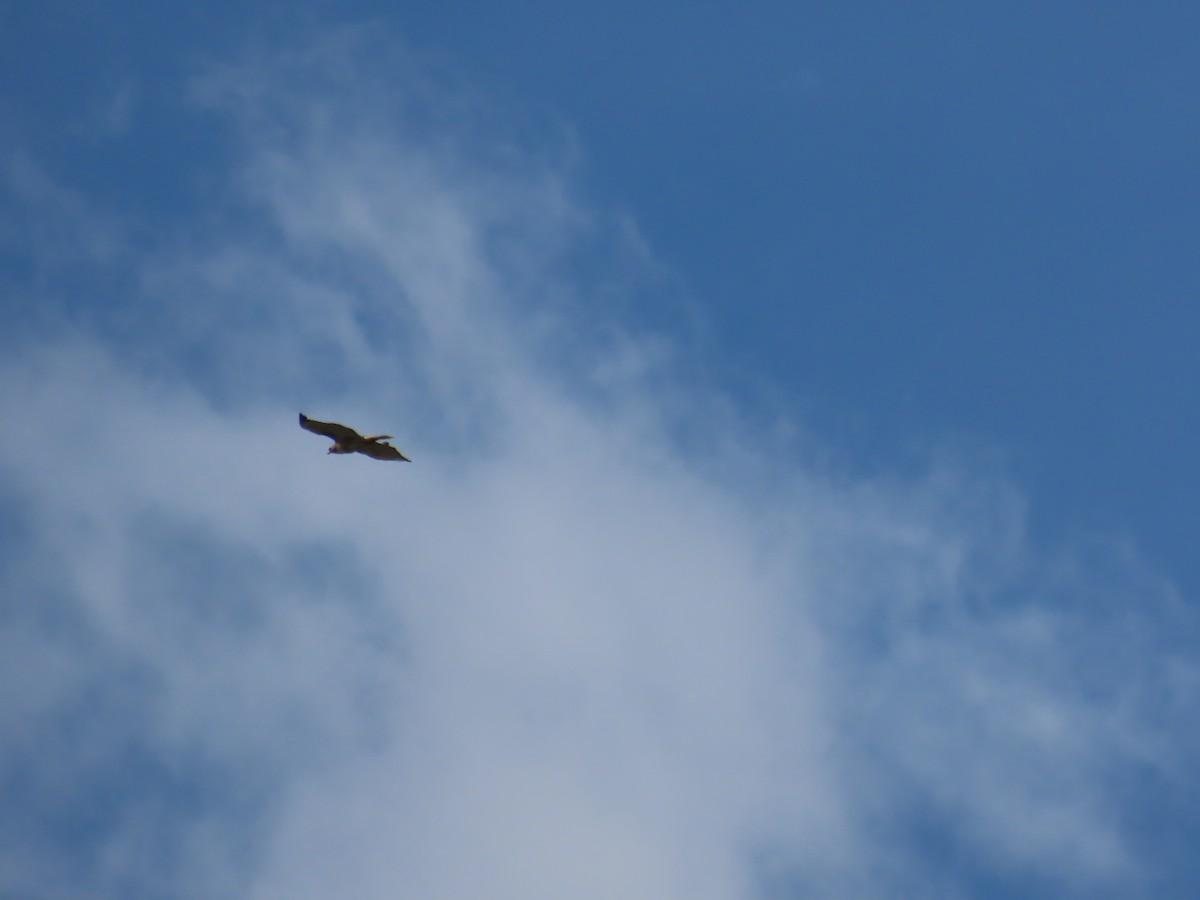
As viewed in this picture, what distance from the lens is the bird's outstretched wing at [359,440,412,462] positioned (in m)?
36.5

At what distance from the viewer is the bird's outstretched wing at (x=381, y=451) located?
1438 inches

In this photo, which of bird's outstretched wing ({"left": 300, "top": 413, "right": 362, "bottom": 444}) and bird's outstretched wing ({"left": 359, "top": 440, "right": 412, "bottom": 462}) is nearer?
bird's outstretched wing ({"left": 300, "top": 413, "right": 362, "bottom": 444})

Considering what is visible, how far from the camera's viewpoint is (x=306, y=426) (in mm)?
35750

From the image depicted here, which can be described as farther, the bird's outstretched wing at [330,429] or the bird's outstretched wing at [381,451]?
the bird's outstretched wing at [381,451]

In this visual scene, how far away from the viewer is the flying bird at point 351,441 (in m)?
35.6

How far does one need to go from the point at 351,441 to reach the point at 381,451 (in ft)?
3.19

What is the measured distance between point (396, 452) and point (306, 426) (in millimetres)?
2640

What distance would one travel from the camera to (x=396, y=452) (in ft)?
121

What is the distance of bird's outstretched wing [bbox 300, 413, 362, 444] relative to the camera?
117 ft

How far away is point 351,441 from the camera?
119 ft

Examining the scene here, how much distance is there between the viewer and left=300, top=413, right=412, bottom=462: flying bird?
3562 cm

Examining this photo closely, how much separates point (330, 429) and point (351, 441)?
2.54 feet

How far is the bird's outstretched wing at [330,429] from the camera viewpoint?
3559 centimetres

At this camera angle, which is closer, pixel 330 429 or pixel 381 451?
pixel 330 429
